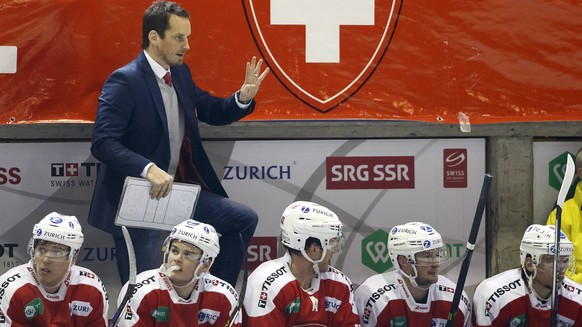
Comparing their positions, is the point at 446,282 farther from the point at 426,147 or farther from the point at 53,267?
the point at 53,267

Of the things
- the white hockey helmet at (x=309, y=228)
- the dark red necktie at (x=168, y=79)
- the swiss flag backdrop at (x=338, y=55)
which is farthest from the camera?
the swiss flag backdrop at (x=338, y=55)

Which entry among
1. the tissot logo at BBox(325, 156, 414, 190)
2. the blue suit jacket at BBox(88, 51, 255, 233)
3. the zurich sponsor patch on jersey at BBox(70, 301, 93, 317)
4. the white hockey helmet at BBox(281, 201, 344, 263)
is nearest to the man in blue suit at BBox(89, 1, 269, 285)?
the blue suit jacket at BBox(88, 51, 255, 233)

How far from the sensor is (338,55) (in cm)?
795

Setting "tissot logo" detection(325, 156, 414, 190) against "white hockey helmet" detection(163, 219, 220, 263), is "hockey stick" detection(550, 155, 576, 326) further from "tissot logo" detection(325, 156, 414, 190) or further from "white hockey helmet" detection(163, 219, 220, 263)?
"white hockey helmet" detection(163, 219, 220, 263)

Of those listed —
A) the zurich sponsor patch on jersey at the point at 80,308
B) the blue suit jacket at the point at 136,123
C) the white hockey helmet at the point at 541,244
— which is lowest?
the zurich sponsor patch on jersey at the point at 80,308

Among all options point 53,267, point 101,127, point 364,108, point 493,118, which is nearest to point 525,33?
point 493,118

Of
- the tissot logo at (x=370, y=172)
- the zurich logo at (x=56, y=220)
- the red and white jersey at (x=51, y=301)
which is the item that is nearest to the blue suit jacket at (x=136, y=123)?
the zurich logo at (x=56, y=220)

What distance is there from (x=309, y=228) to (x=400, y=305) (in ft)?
2.07

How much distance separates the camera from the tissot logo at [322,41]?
7898 millimetres

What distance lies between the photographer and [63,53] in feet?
25.5

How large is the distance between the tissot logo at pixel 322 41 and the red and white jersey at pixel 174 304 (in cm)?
184

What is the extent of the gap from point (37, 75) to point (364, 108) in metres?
1.98

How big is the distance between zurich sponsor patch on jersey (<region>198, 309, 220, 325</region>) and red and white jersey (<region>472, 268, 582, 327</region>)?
1.40 m

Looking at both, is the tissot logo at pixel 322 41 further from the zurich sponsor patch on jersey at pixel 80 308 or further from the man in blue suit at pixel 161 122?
the zurich sponsor patch on jersey at pixel 80 308
